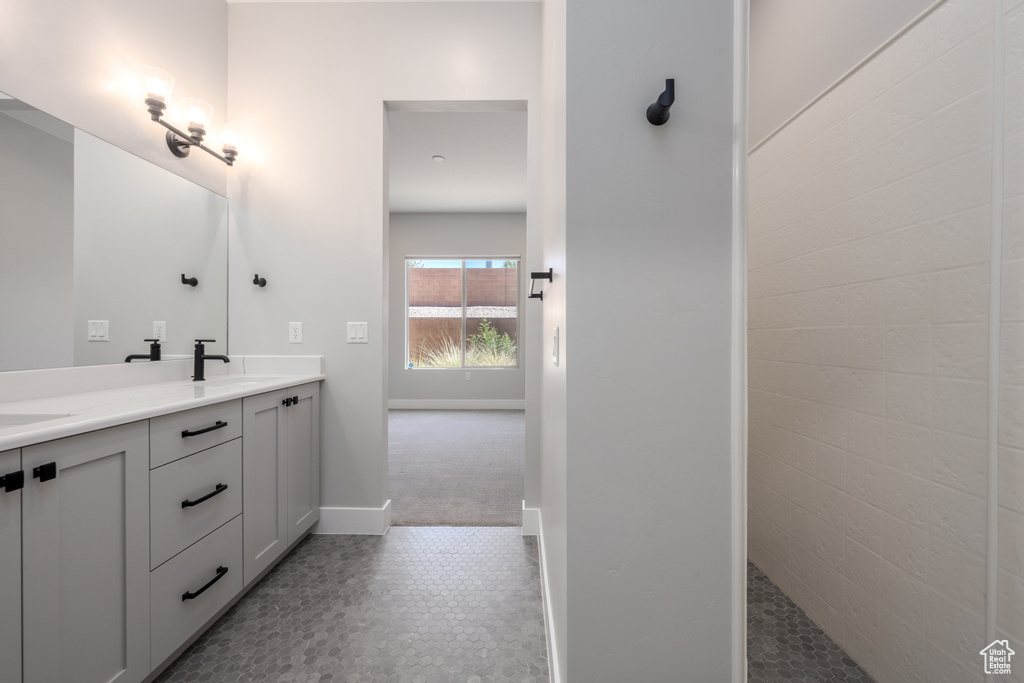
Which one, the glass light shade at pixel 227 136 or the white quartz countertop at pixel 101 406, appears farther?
the glass light shade at pixel 227 136

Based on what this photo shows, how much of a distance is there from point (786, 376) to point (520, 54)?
6.61ft

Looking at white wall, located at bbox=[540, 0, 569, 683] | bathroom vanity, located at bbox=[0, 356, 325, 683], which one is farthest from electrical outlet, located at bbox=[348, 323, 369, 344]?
white wall, located at bbox=[540, 0, 569, 683]

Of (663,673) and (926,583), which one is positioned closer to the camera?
(663,673)

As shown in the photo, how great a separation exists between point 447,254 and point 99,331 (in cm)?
470

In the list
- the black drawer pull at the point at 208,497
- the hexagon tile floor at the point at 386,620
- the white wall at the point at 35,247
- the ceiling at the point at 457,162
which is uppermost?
the ceiling at the point at 457,162

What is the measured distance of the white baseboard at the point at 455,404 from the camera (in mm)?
6062

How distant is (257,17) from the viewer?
2.24 m

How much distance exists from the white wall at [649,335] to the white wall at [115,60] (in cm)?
180

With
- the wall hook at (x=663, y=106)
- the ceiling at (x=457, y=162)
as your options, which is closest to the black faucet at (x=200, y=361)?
the ceiling at (x=457, y=162)

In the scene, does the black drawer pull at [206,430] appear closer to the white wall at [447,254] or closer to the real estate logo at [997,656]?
the real estate logo at [997,656]

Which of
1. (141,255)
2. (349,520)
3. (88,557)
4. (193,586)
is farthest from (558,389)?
(141,255)

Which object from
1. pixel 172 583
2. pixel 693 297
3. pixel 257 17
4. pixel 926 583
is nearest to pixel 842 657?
pixel 926 583

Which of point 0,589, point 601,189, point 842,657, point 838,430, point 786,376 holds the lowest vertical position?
point 842,657

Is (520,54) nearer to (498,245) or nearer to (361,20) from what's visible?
(361,20)
